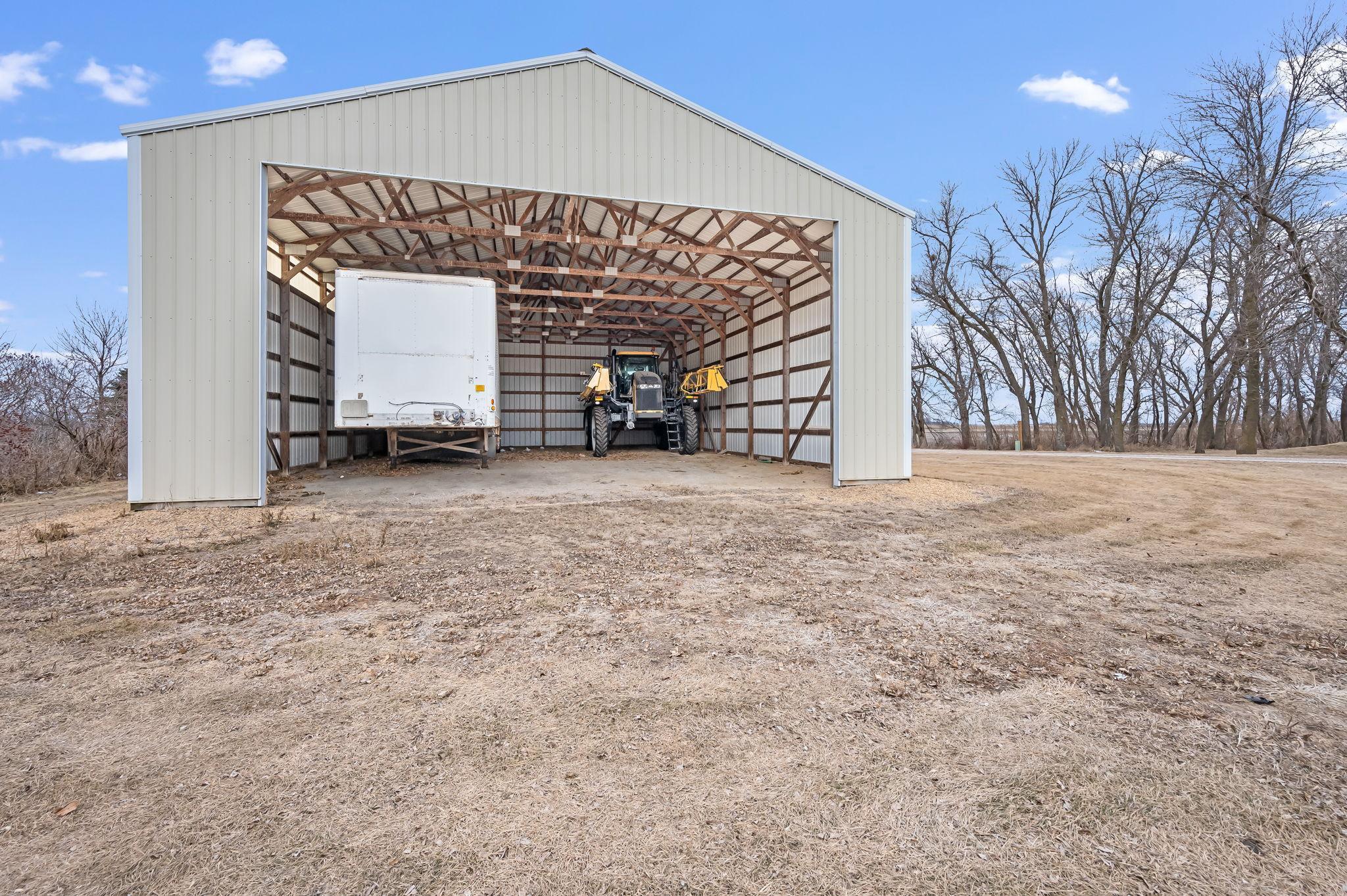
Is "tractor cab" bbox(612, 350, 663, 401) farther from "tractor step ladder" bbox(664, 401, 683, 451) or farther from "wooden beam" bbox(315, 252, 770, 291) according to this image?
"wooden beam" bbox(315, 252, 770, 291)

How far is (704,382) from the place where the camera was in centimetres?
2017

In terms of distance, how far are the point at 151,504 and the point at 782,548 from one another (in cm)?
891

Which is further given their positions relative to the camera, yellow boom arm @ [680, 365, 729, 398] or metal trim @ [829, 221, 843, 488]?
yellow boom arm @ [680, 365, 729, 398]

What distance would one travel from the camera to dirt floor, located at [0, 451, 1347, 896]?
6.80ft

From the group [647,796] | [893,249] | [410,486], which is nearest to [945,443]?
[893,249]

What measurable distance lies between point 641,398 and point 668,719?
55.3ft

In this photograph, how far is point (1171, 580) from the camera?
5.66m

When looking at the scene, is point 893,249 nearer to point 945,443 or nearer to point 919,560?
point 919,560

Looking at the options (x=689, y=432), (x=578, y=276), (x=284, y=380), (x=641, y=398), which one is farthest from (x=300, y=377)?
(x=689, y=432)

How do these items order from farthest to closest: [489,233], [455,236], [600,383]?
[600,383]
[455,236]
[489,233]

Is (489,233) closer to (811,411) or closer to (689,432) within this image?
(811,411)

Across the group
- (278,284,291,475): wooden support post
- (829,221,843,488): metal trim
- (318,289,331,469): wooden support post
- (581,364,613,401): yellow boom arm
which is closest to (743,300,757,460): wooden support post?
(581,364,613,401): yellow boom arm

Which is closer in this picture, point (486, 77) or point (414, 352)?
point (486, 77)

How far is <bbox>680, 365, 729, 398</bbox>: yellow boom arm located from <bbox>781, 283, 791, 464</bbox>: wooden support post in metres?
2.33
